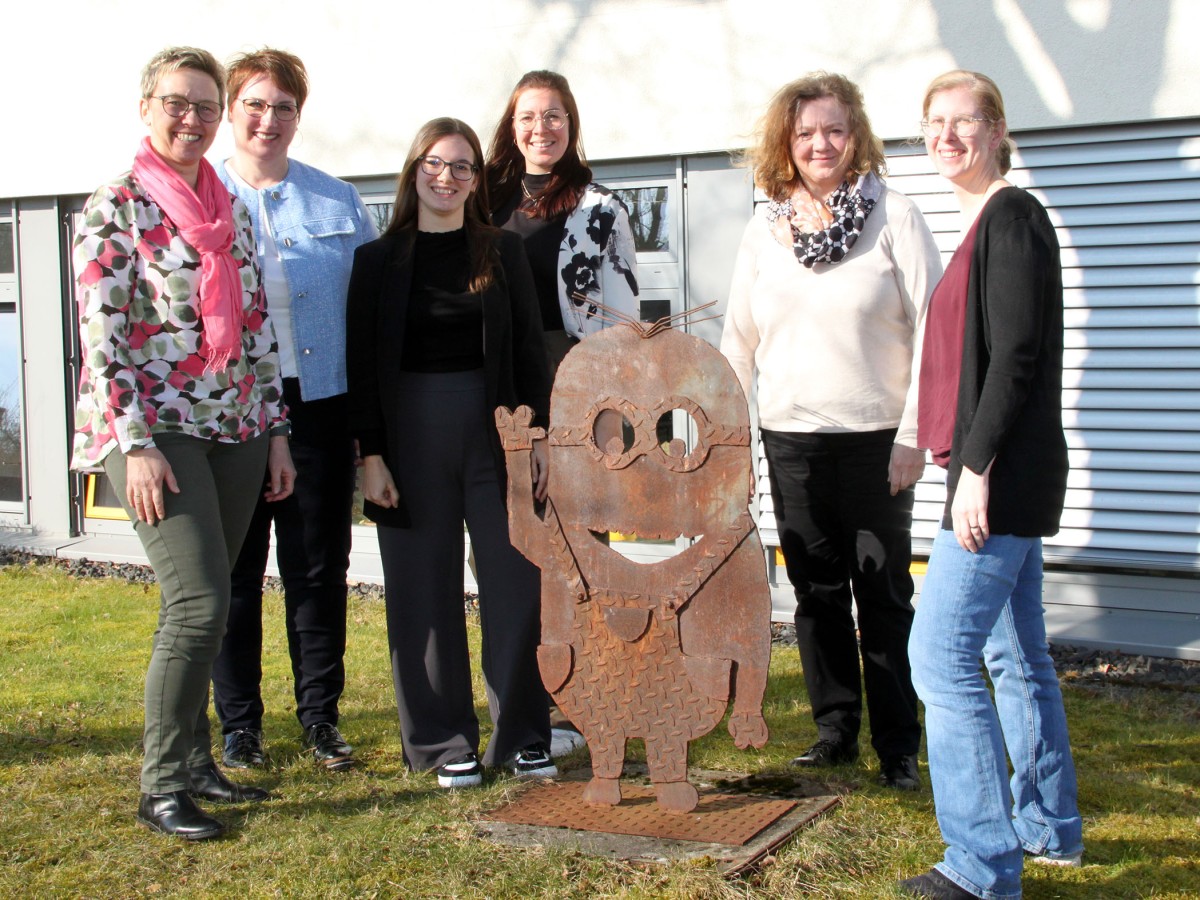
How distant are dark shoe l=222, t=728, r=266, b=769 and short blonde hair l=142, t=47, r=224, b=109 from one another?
6.75 feet

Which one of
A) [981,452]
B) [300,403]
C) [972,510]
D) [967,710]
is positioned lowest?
[967,710]

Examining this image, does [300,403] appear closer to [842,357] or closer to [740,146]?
[842,357]

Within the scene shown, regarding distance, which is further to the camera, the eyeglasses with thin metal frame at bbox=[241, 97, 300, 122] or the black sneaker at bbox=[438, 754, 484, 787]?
the eyeglasses with thin metal frame at bbox=[241, 97, 300, 122]

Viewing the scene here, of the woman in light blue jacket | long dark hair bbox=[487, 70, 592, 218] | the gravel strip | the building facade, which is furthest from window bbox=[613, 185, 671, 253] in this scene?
the woman in light blue jacket

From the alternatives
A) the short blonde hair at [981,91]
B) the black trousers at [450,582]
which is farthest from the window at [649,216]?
the short blonde hair at [981,91]

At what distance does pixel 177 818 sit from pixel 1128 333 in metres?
4.50

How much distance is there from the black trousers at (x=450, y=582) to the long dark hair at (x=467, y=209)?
33 centimetres

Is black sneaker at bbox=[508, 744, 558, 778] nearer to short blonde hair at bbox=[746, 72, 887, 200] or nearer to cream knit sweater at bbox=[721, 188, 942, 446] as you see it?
cream knit sweater at bbox=[721, 188, 942, 446]

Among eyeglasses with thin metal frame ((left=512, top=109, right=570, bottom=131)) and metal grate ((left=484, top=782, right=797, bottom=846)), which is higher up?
eyeglasses with thin metal frame ((left=512, top=109, right=570, bottom=131))

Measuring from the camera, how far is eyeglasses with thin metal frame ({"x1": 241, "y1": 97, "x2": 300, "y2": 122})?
4043mm

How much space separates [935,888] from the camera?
296 centimetres

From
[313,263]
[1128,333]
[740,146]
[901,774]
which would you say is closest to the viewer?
[901,774]

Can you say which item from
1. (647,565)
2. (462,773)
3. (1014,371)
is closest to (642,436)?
(647,565)

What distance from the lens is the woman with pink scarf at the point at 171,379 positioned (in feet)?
11.0
